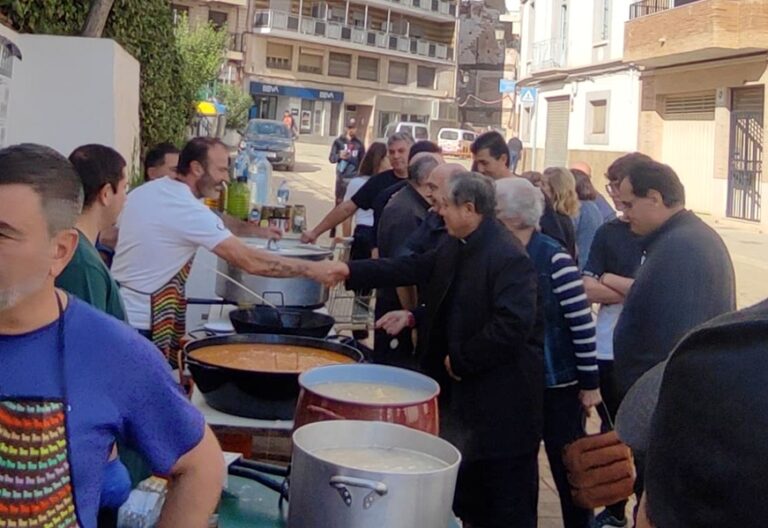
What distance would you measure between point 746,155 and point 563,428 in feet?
66.2

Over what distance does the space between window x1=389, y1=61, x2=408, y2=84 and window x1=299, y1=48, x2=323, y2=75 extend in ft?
18.6

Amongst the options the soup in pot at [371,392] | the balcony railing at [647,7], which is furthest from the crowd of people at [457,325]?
the balcony railing at [647,7]

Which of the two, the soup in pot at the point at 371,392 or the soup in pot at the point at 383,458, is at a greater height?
the soup in pot at the point at 371,392

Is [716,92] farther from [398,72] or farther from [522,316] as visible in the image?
[398,72]

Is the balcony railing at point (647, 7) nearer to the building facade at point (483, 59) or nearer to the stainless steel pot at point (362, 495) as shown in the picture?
the stainless steel pot at point (362, 495)

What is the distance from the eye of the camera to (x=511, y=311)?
3.92m

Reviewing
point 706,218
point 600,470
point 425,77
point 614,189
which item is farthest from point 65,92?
point 425,77

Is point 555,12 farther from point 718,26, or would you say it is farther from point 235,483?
point 235,483

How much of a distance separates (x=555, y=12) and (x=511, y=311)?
Answer: 33.3 meters

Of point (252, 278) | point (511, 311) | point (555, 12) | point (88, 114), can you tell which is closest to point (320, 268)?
point (252, 278)

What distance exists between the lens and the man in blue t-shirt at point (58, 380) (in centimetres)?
176

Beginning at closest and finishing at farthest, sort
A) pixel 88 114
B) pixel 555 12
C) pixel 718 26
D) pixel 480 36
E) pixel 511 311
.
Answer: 1. pixel 511 311
2. pixel 88 114
3. pixel 718 26
4. pixel 555 12
5. pixel 480 36

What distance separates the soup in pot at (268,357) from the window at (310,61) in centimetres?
5488

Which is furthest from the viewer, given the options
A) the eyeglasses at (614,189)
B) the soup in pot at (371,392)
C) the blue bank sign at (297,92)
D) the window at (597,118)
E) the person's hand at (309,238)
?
the blue bank sign at (297,92)
